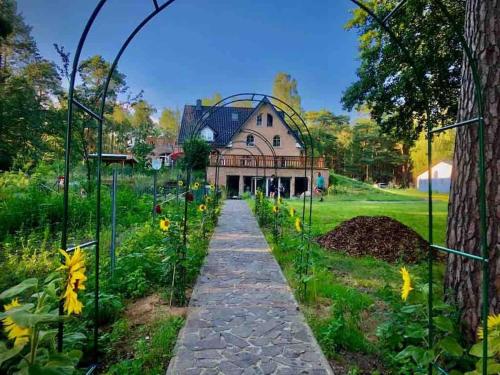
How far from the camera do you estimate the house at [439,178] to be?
34234mm

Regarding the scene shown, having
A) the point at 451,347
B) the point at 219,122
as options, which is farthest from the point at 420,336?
the point at 219,122

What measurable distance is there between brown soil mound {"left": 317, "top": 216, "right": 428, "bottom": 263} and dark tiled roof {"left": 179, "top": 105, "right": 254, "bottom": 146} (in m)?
22.5

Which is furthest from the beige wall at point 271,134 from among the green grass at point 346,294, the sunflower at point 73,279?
the sunflower at point 73,279

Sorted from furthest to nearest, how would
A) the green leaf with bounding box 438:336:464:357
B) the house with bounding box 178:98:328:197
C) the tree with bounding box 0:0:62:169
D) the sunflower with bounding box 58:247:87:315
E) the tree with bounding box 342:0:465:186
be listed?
the house with bounding box 178:98:328:197 → the tree with bounding box 0:0:62:169 → the tree with bounding box 342:0:465:186 → the green leaf with bounding box 438:336:464:357 → the sunflower with bounding box 58:247:87:315

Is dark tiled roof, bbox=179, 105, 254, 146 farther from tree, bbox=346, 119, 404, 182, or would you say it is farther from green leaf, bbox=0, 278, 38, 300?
green leaf, bbox=0, 278, 38, 300

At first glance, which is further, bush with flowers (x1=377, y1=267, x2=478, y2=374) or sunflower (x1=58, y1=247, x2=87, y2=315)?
bush with flowers (x1=377, y1=267, x2=478, y2=374)

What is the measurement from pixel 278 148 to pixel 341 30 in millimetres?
19543

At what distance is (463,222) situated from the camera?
264cm

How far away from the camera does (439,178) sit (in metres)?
37.4

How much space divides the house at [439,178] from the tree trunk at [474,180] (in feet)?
115

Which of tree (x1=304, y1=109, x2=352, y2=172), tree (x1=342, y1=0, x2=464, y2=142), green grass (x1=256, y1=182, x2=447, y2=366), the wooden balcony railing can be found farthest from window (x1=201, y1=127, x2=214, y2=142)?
green grass (x1=256, y1=182, x2=447, y2=366)

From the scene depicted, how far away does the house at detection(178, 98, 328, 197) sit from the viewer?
82.2ft

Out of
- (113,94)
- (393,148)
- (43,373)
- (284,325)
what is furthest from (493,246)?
(393,148)

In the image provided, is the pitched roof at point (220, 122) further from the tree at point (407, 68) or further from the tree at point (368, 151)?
the tree at point (407, 68)
